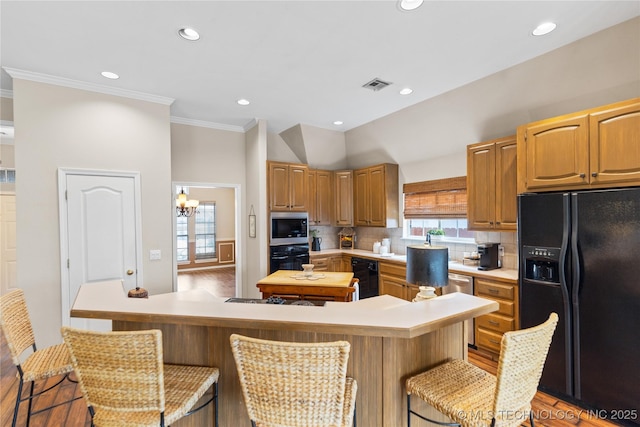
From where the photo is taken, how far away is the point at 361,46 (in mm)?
2729

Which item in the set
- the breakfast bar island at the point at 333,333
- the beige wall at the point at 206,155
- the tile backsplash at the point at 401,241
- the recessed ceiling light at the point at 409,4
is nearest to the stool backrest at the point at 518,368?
the breakfast bar island at the point at 333,333

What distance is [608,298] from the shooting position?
222 cm

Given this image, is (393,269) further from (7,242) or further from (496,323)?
(7,242)

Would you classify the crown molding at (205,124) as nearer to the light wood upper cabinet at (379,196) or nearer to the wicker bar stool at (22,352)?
the light wood upper cabinet at (379,196)

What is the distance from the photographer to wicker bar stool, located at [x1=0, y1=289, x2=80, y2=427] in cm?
182

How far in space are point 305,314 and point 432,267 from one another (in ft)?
3.11

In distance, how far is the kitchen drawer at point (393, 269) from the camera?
421 cm

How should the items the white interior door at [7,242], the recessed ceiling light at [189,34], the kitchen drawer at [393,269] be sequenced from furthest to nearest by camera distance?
1. the white interior door at [7,242]
2. the kitchen drawer at [393,269]
3. the recessed ceiling light at [189,34]

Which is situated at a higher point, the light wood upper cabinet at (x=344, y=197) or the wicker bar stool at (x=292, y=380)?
the light wood upper cabinet at (x=344, y=197)

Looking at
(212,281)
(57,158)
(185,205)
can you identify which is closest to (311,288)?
(57,158)

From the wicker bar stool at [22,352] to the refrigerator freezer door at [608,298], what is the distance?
367 cm

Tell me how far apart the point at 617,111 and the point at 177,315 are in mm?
3298

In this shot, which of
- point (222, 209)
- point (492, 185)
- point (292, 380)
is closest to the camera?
point (292, 380)

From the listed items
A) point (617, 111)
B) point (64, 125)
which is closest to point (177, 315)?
point (64, 125)
